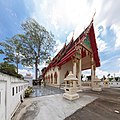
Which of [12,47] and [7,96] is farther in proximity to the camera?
[12,47]

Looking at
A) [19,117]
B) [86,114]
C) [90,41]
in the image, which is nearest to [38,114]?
[19,117]

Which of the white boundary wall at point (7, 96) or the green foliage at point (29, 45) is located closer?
the white boundary wall at point (7, 96)

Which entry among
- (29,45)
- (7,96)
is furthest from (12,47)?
(7,96)

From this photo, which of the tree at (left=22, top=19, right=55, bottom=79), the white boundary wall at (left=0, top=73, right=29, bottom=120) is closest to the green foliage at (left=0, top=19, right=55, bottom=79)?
the tree at (left=22, top=19, right=55, bottom=79)

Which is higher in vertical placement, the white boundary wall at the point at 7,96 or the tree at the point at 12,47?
the tree at the point at 12,47

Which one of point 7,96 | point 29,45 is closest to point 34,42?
point 29,45

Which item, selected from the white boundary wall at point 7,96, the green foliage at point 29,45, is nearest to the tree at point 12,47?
the green foliage at point 29,45

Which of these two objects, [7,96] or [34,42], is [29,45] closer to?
[34,42]

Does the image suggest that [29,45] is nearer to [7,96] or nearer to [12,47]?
[12,47]

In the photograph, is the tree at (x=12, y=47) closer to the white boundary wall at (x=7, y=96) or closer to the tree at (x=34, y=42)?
the tree at (x=34, y=42)

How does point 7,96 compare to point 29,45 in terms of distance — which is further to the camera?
point 29,45

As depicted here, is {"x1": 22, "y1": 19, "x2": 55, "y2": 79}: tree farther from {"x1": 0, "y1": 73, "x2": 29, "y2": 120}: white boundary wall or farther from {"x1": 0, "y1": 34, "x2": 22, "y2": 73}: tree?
{"x1": 0, "y1": 73, "x2": 29, "y2": 120}: white boundary wall

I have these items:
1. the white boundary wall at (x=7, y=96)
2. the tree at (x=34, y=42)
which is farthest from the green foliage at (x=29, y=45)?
the white boundary wall at (x=7, y=96)

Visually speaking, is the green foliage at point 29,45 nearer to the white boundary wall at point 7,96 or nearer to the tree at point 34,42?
the tree at point 34,42
